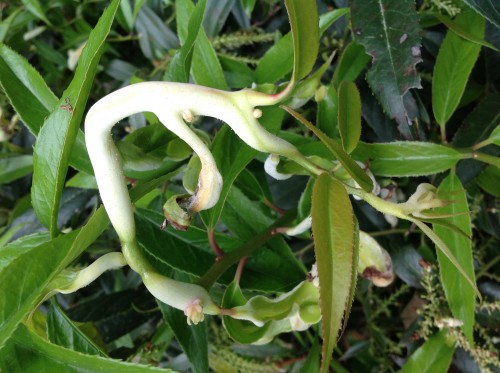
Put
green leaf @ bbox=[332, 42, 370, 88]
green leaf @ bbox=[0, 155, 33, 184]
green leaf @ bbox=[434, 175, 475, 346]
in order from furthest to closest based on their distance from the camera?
green leaf @ bbox=[0, 155, 33, 184] → green leaf @ bbox=[332, 42, 370, 88] → green leaf @ bbox=[434, 175, 475, 346]

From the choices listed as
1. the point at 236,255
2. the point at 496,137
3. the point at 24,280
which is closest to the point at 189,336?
the point at 236,255

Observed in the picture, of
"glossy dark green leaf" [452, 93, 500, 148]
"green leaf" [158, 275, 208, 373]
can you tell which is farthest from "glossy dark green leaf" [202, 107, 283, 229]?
"glossy dark green leaf" [452, 93, 500, 148]

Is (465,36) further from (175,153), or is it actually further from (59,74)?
(59,74)

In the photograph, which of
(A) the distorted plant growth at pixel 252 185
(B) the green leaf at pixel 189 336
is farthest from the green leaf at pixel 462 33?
(B) the green leaf at pixel 189 336

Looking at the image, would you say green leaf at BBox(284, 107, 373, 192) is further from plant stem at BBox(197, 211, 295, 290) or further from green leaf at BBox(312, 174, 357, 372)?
plant stem at BBox(197, 211, 295, 290)

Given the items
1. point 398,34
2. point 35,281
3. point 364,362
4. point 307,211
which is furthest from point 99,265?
point 364,362

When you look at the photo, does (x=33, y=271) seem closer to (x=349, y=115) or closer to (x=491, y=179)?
(x=349, y=115)
